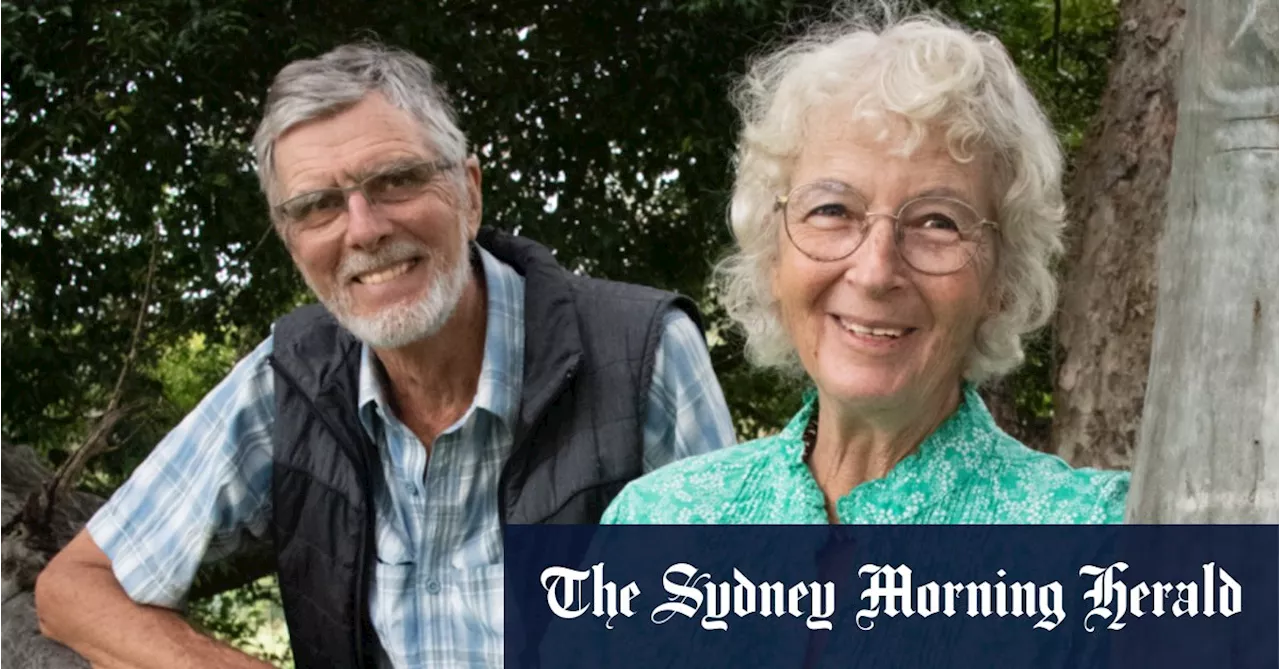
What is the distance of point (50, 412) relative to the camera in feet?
17.6

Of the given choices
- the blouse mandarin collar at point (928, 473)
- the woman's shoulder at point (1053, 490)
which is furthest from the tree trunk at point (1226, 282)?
the blouse mandarin collar at point (928, 473)

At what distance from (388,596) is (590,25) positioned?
2.99 meters

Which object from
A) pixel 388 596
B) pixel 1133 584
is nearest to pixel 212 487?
pixel 388 596

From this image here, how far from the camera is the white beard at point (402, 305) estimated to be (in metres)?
2.89

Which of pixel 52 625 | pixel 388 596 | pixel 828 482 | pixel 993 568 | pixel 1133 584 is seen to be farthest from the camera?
pixel 52 625

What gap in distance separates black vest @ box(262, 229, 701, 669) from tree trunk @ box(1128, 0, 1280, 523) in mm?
1505

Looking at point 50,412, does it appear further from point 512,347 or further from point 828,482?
point 828,482

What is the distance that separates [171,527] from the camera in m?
3.07

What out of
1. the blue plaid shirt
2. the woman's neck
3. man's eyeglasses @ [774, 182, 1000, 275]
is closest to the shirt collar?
the blue plaid shirt

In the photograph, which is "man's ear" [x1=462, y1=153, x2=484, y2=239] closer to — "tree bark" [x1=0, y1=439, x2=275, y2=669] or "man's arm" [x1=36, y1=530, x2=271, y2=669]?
"tree bark" [x1=0, y1=439, x2=275, y2=669]

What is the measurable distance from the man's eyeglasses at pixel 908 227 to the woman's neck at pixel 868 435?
0.61 feet

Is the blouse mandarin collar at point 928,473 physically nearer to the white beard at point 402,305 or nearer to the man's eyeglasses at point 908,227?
the man's eyeglasses at point 908,227

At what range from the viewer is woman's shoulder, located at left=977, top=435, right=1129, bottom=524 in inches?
68.9

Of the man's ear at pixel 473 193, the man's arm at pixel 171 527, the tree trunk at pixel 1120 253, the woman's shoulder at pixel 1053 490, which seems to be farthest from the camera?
the tree trunk at pixel 1120 253
